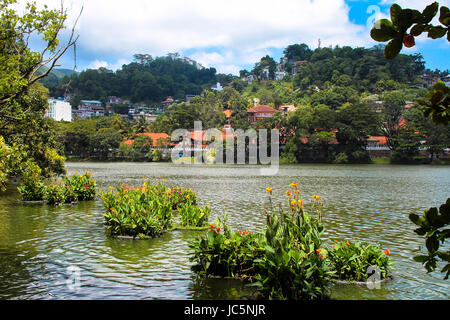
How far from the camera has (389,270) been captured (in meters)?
7.00

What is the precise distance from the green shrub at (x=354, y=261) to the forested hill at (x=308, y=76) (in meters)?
42.6

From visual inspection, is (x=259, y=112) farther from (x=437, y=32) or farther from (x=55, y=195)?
(x=437, y=32)

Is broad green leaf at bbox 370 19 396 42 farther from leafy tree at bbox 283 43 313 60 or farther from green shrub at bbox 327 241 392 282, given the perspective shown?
leafy tree at bbox 283 43 313 60

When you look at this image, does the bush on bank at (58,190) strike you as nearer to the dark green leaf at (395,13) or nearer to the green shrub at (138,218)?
the green shrub at (138,218)

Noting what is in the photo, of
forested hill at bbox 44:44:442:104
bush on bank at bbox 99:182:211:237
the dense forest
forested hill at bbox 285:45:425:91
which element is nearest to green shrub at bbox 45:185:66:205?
bush on bank at bbox 99:182:211:237

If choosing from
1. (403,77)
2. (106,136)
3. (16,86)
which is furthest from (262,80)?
(16,86)

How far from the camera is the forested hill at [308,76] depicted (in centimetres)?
10488

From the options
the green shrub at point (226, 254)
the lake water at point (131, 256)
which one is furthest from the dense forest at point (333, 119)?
the green shrub at point (226, 254)

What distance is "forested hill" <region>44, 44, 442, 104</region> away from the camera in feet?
344

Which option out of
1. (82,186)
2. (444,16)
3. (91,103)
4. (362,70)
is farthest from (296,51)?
(444,16)

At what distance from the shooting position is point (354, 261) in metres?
6.51

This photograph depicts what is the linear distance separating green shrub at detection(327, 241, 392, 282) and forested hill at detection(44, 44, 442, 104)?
4263 centimetres

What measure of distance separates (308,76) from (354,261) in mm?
118259

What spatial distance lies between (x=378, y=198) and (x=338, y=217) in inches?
260
